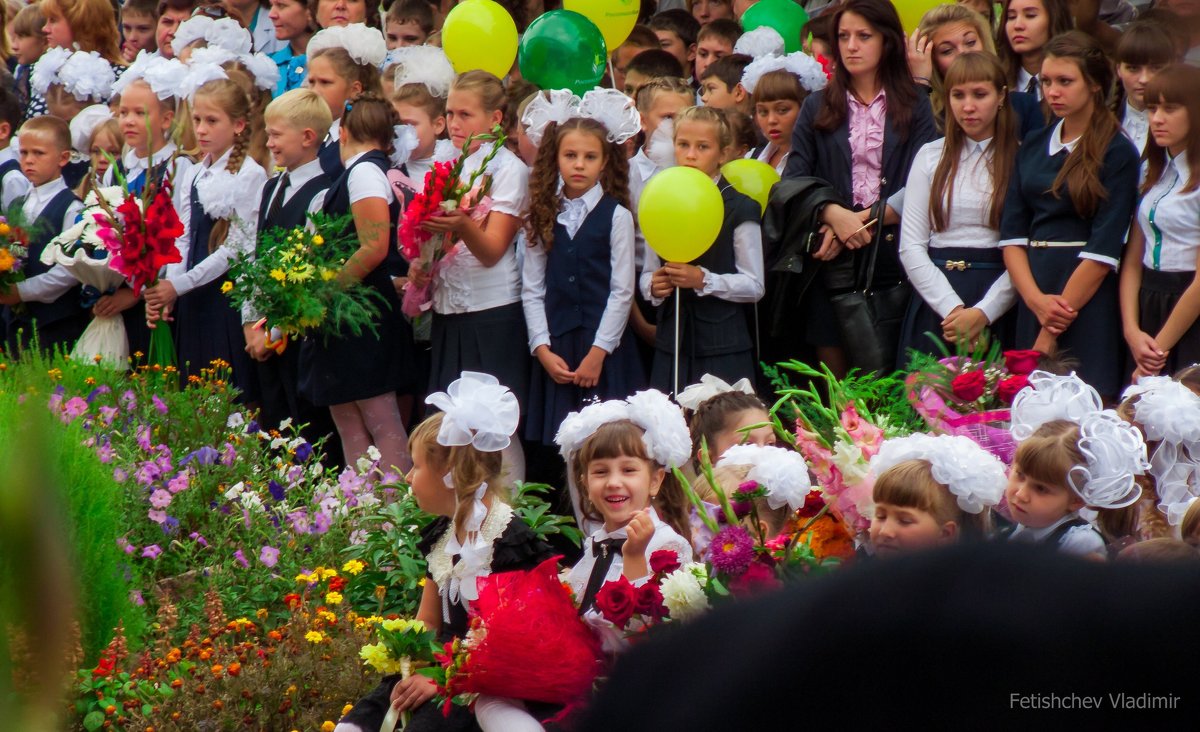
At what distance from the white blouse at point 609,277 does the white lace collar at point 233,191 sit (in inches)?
65.8

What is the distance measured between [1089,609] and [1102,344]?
16.2 feet

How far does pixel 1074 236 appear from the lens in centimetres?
528

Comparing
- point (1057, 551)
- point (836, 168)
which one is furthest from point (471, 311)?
point (1057, 551)

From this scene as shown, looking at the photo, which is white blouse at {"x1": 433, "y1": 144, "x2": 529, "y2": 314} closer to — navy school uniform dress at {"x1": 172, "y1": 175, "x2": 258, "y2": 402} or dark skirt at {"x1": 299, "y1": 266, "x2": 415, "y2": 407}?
dark skirt at {"x1": 299, "y1": 266, "x2": 415, "y2": 407}

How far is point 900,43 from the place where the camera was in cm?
598

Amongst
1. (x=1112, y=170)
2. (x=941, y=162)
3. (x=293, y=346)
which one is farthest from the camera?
(x=293, y=346)

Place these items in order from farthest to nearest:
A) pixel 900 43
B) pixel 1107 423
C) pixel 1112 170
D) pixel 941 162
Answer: pixel 900 43, pixel 941 162, pixel 1112 170, pixel 1107 423

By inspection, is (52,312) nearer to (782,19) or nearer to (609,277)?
(609,277)

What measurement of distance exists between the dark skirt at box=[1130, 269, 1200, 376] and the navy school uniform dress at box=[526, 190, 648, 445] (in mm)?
2095

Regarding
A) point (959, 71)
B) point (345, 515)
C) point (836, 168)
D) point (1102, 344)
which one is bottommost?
point (345, 515)

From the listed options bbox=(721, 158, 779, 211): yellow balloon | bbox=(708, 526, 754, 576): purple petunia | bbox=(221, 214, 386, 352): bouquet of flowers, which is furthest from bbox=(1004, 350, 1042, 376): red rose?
bbox=(221, 214, 386, 352): bouquet of flowers

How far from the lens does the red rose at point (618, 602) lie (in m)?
3.31

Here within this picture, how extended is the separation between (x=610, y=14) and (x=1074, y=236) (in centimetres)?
261

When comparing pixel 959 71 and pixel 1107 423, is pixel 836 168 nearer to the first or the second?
pixel 959 71
